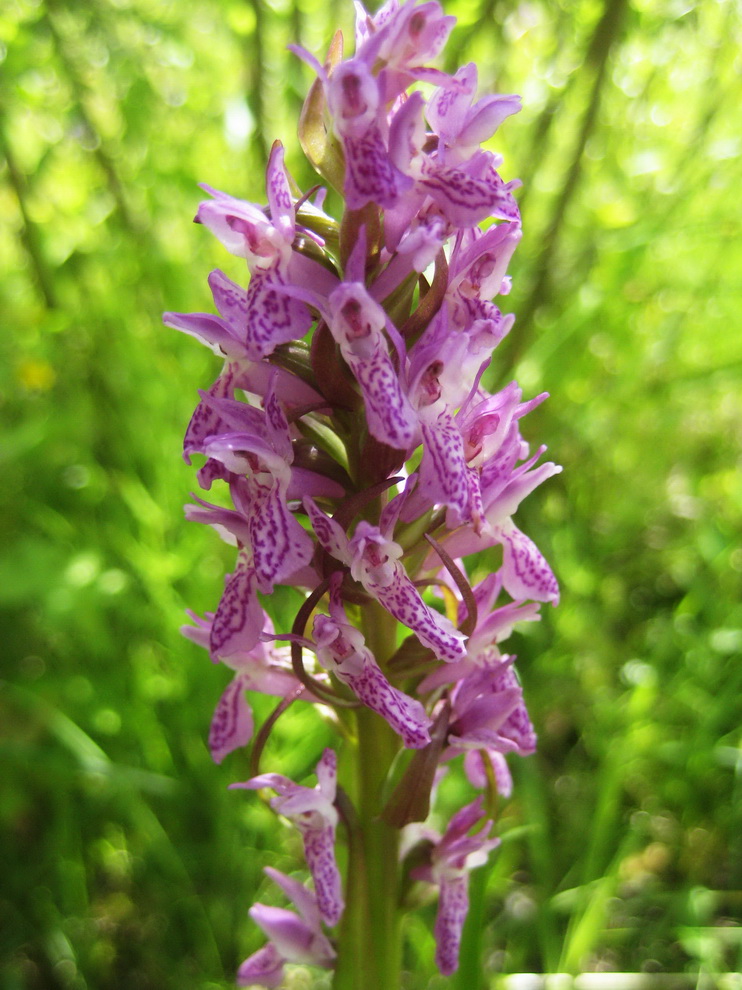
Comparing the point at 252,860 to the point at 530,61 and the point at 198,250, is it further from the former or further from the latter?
the point at 530,61

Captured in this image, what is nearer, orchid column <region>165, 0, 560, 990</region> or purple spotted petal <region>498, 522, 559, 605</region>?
orchid column <region>165, 0, 560, 990</region>

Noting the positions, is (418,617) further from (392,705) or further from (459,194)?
(459,194)

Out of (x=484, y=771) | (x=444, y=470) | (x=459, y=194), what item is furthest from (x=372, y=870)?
(x=459, y=194)

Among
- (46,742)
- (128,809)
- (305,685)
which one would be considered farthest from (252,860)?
(305,685)

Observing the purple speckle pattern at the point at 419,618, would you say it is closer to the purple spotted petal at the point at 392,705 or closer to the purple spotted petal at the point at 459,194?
the purple spotted petal at the point at 392,705

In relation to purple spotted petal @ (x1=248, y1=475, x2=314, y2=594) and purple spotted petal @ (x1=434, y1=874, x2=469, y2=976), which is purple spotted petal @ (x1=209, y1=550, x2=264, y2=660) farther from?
purple spotted petal @ (x1=434, y1=874, x2=469, y2=976)

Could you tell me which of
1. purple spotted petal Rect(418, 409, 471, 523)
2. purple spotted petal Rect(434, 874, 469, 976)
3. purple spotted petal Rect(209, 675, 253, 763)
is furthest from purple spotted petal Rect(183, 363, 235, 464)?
purple spotted petal Rect(434, 874, 469, 976)

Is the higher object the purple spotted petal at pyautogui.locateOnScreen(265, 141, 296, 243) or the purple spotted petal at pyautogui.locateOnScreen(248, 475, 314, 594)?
the purple spotted petal at pyautogui.locateOnScreen(265, 141, 296, 243)
